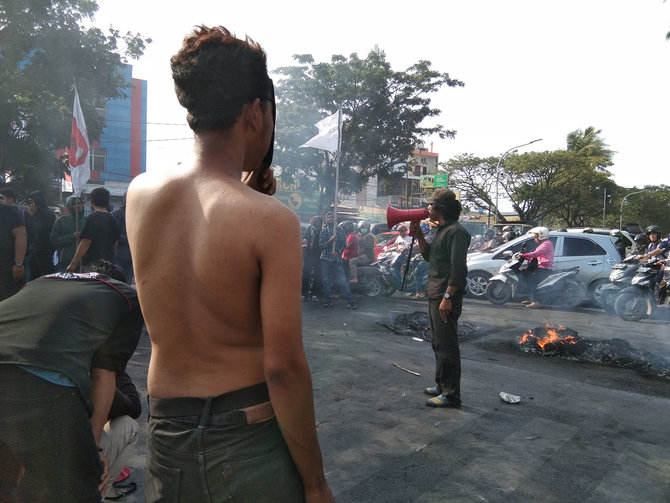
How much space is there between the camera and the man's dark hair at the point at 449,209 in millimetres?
4406

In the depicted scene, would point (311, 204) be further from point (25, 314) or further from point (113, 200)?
point (25, 314)

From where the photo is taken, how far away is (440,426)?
381 cm

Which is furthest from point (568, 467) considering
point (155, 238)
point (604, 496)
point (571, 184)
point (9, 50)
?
point (571, 184)

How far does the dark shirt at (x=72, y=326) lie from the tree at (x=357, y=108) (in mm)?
21510

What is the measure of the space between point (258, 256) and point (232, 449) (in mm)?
469

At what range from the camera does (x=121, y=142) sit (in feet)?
96.1

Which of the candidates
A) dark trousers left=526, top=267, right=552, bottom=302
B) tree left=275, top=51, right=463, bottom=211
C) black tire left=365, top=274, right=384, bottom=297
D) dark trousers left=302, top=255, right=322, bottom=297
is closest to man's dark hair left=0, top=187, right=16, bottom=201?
dark trousers left=302, top=255, right=322, bottom=297

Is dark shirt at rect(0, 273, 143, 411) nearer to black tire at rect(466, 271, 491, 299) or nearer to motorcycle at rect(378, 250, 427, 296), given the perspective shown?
motorcycle at rect(378, 250, 427, 296)

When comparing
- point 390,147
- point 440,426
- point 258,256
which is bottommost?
point 440,426

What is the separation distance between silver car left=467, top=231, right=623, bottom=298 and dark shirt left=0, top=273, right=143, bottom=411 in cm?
997

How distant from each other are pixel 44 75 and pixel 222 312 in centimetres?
1454

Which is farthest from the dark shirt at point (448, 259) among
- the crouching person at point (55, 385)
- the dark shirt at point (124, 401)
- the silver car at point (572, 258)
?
the silver car at point (572, 258)

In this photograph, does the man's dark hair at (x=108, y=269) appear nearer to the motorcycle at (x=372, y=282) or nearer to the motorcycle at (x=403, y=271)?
the motorcycle at (x=372, y=282)

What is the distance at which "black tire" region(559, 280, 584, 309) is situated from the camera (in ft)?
33.4
